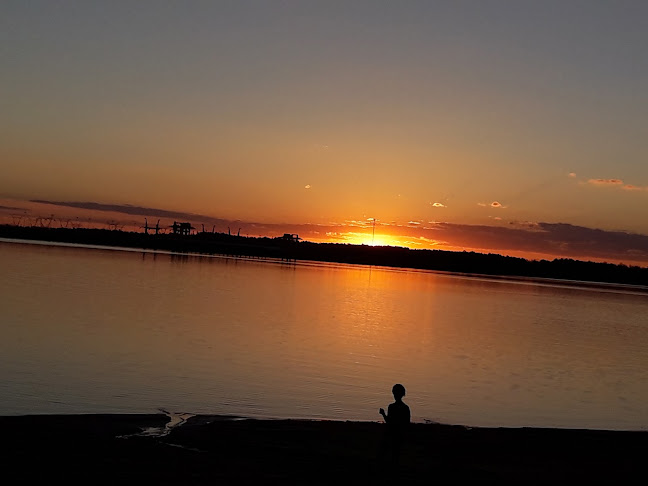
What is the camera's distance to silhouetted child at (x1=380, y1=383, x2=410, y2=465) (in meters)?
13.0

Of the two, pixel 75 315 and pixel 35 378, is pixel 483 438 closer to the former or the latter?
pixel 35 378

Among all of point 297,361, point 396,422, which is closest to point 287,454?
point 396,422

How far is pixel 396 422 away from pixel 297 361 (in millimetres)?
20804

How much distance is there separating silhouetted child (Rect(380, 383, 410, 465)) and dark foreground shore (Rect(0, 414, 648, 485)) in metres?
0.46

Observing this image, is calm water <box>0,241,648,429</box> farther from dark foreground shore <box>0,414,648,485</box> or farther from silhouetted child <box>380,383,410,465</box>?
silhouetted child <box>380,383,410,465</box>

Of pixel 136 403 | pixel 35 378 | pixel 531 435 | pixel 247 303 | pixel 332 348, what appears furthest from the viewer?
pixel 247 303

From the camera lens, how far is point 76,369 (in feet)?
88.6

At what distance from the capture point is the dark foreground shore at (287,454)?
12.6 meters

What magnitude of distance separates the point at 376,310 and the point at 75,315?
111ft

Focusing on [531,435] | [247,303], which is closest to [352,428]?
[531,435]

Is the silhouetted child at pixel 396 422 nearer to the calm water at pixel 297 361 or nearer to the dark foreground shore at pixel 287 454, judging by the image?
the dark foreground shore at pixel 287 454

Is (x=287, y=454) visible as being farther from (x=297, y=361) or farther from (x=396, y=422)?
(x=297, y=361)

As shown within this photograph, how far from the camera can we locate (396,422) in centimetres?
1300

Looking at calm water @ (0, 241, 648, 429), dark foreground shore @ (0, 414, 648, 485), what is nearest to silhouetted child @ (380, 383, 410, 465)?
dark foreground shore @ (0, 414, 648, 485)
